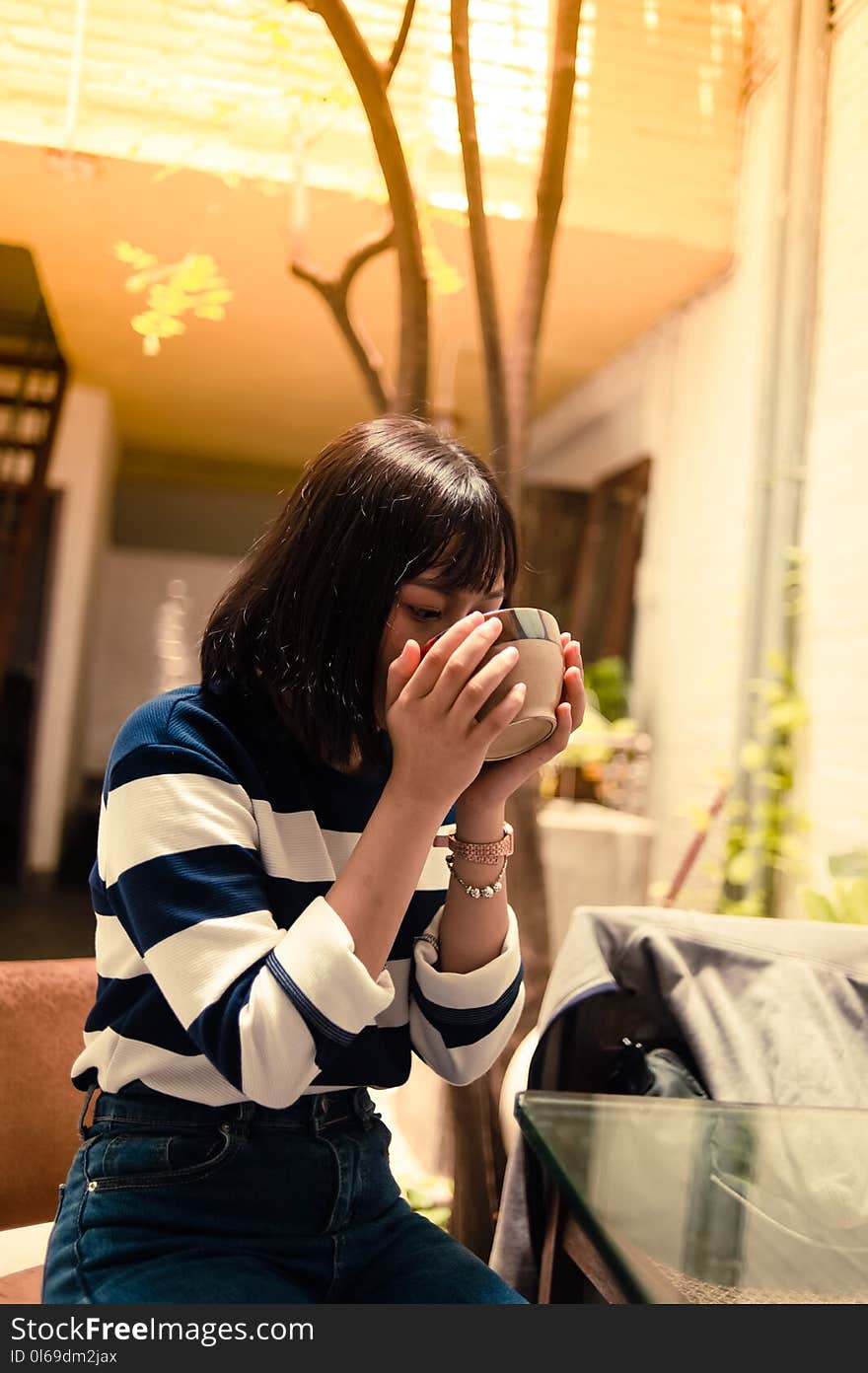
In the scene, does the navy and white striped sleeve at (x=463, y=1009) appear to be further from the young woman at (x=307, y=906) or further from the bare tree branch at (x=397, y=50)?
the bare tree branch at (x=397, y=50)

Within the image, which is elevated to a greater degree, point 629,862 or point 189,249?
point 189,249

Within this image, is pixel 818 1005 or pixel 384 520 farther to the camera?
pixel 818 1005

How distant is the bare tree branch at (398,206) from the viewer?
1.33 m

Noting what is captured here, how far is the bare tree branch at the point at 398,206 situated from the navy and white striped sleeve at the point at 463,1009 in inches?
31.1

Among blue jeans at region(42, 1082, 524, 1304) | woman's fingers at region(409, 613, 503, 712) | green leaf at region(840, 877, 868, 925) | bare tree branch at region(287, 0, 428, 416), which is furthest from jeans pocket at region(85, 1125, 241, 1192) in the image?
green leaf at region(840, 877, 868, 925)

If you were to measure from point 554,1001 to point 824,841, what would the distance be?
4.13ft

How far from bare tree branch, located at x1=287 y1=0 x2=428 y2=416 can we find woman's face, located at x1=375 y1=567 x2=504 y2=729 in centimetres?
67

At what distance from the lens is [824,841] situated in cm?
223

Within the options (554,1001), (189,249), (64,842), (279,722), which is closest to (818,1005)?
(554,1001)

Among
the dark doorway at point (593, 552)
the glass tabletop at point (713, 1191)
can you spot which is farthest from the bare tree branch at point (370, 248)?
the dark doorway at point (593, 552)

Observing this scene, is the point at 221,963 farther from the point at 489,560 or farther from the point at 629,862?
the point at 629,862

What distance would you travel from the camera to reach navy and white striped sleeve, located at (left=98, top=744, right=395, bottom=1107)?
0.67 meters

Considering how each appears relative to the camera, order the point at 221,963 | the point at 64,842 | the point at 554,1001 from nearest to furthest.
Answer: the point at 221,963, the point at 554,1001, the point at 64,842

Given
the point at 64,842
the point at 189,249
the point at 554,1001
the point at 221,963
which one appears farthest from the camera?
the point at 189,249
